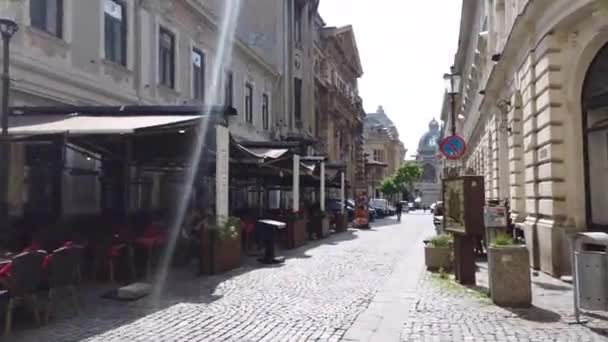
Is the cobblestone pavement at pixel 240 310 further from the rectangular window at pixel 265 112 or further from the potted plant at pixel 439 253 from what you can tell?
the rectangular window at pixel 265 112

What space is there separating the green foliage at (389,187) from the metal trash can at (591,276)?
8666 centimetres

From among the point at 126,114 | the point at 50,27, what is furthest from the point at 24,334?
the point at 50,27

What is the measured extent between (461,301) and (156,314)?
14.2ft

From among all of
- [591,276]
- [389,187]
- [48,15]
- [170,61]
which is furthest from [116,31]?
[389,187]

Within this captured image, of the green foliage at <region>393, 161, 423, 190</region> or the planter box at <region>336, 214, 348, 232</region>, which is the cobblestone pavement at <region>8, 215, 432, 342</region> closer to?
the planter box at <region>336, 214, 348, 232</region>

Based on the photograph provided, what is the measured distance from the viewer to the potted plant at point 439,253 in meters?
12.7

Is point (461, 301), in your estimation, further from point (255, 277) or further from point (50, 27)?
point (50, 27)

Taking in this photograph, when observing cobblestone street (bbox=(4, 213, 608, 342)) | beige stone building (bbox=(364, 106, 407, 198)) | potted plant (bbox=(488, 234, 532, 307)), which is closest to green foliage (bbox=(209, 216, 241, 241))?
cobblestone street (bbox=(4, 213, 608, 342))

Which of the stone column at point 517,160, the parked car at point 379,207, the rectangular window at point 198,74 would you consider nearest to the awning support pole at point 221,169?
the stone column at point 517,160

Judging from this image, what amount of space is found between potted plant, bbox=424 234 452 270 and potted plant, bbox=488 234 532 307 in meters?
3.91

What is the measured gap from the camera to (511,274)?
28.5 feet

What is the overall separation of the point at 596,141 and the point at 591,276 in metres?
5.44

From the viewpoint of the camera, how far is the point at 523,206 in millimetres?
15586

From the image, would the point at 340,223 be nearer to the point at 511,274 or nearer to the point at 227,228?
the point at 227,228
